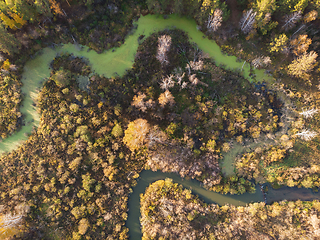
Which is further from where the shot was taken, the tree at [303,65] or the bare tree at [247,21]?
the tree at [303,65]

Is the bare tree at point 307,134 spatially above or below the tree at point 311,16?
below

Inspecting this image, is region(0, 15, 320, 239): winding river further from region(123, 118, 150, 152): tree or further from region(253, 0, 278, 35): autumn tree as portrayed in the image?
region(253, 0, 278, 35): autumn tree

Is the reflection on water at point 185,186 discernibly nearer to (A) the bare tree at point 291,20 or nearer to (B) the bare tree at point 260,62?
(B) the bare tree at point 260,62

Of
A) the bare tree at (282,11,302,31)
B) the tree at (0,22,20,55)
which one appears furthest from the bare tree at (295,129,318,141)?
the tree at (0,22,20,55)

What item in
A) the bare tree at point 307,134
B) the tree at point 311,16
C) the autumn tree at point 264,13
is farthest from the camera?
the bare tree at point 307,134

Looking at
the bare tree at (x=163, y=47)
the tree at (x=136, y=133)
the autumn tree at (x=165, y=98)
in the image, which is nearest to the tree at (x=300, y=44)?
the bare tree at (x=163, y=47)

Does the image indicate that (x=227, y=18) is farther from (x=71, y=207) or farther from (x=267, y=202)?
(x=71, y=207)

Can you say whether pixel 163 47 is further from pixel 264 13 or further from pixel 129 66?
pixel 264 13
